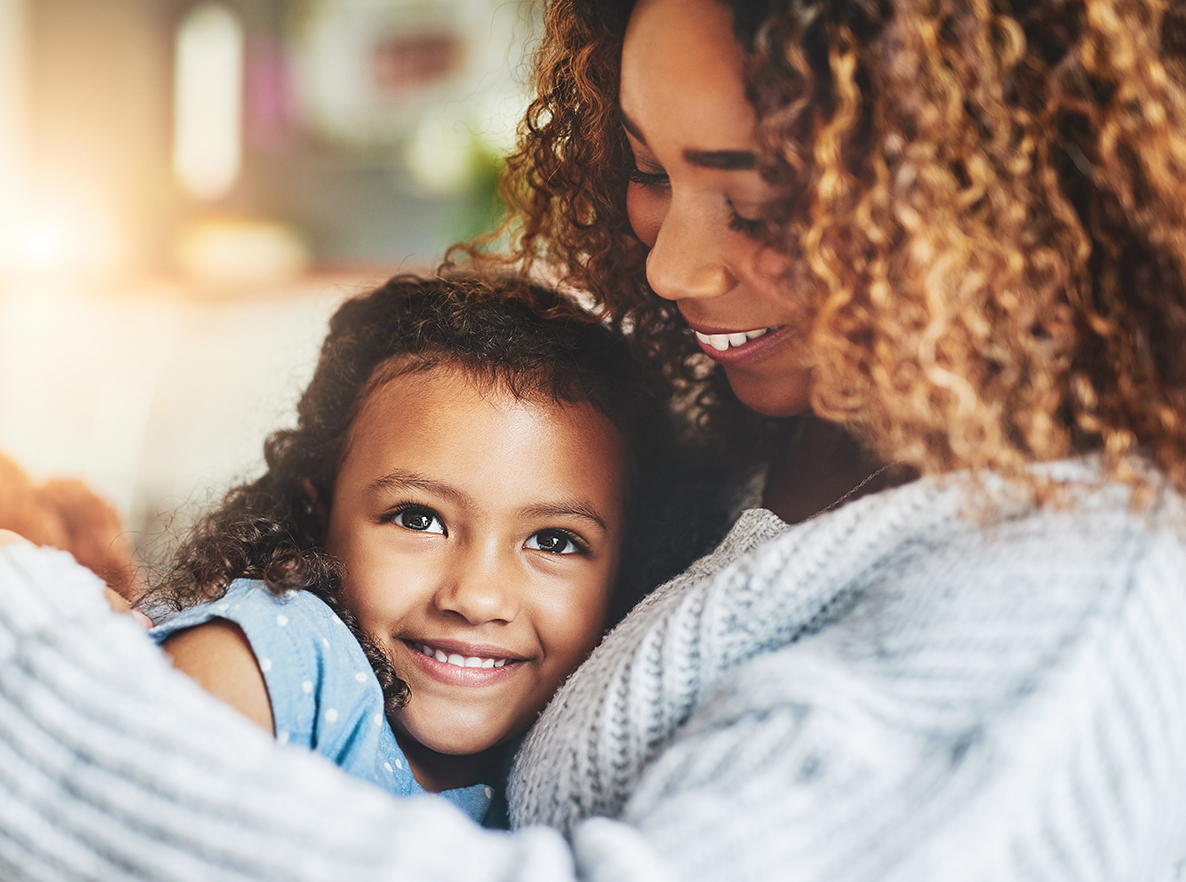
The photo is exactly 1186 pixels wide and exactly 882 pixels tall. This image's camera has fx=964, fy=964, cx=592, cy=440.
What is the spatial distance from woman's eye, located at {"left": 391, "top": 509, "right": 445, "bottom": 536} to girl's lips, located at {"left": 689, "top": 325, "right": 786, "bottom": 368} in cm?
25

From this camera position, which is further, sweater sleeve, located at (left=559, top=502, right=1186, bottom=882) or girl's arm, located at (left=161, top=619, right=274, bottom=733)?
girl's arm, located at (left=161, top=619, right=274, bottom=733)

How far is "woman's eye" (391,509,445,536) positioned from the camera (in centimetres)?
77

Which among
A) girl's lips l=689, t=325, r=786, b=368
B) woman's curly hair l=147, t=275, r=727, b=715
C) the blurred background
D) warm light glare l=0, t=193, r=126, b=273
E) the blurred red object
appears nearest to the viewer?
→ girl's lips l=689, t=325, r=786, b=368

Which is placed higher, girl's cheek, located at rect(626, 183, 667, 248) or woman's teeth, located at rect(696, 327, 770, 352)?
girl's cheek, located at rect(626, 183, 667, 248)

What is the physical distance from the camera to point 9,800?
1.50ft

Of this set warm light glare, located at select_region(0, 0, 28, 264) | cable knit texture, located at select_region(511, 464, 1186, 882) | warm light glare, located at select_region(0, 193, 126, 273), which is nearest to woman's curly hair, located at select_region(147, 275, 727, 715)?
cable knit texture, located at select_region(511, 464, 1186, 882)

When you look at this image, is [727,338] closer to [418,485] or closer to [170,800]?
[418,485]

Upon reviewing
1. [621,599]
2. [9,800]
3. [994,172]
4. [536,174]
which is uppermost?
[994,172]

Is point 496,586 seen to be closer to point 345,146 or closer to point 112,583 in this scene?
point 112,583

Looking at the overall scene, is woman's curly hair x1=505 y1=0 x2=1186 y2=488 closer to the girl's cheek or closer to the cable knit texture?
the cable knit texture

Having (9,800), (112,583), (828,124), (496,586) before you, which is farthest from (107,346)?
(828,124)

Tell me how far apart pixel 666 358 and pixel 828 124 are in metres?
0.43


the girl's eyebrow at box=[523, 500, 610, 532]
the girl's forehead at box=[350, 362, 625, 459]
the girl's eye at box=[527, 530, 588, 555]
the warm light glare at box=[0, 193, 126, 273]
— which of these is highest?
the girl's forehead at box=[350, 362, 625, 459]

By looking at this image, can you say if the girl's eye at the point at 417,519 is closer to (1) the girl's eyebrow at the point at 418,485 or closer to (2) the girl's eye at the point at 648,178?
(1) the girl's eyebrow at the point at 418,485
